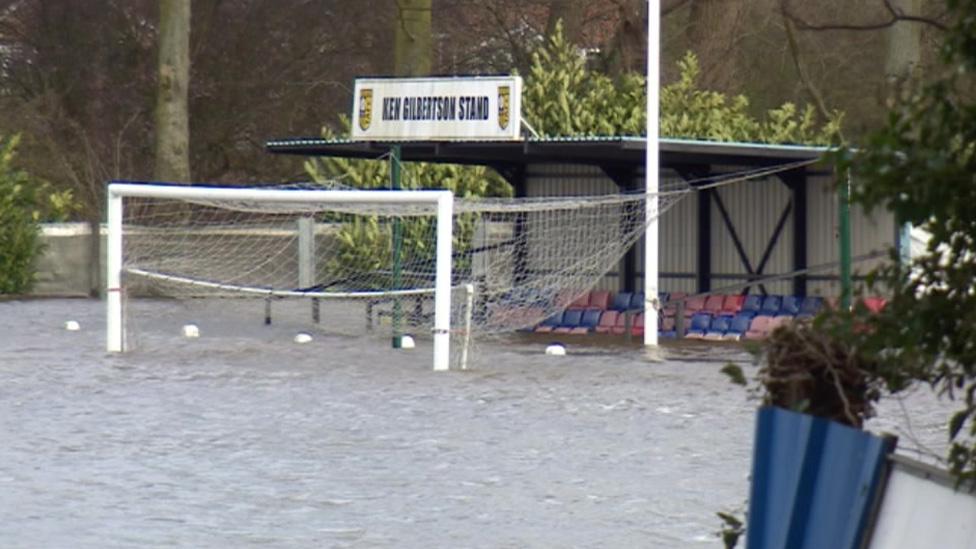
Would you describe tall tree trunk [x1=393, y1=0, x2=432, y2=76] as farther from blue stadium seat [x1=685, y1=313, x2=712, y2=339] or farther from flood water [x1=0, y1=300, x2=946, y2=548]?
flood water [x1=0, y1=300, x2=946, y2=548]

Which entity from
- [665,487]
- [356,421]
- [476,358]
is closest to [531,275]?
[476,358]

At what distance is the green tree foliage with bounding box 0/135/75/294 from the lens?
35.0 m

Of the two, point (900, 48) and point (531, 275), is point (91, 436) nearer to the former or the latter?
point (531, 275)

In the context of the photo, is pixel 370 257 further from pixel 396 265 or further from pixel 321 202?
pixel 321 202

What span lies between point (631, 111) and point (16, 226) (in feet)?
37.5

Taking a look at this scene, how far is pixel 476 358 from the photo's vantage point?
21.4 m

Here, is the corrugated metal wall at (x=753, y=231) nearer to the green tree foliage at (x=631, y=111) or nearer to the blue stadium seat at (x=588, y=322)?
the blue stadium seat at (x=588, y=322)

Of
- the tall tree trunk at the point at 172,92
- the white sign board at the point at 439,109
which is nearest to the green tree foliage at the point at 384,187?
the tall tree trunk at the point at 172,92

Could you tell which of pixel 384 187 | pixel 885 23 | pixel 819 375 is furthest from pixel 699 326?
pixel 819 375

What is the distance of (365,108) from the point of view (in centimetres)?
2427

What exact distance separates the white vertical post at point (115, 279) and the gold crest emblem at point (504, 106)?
4598 mm

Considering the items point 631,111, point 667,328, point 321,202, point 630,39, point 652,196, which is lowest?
point 667,328

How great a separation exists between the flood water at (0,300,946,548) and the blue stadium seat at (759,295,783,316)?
286 cm

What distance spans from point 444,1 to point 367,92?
808 inches
